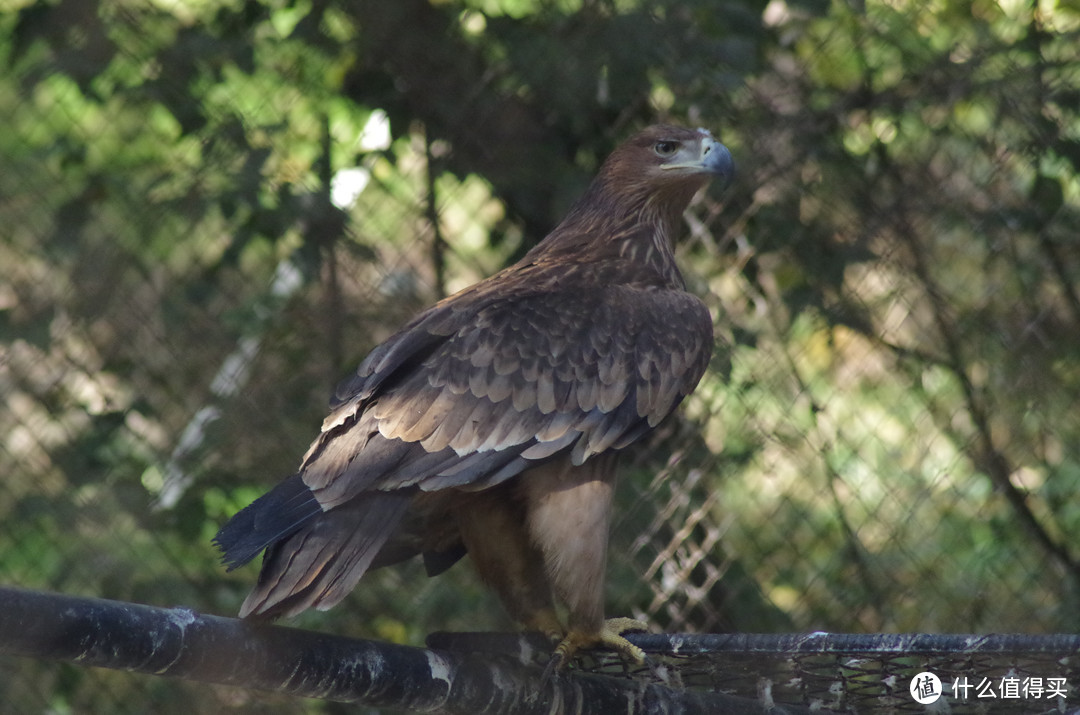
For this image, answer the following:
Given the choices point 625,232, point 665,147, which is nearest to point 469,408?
point 625,232

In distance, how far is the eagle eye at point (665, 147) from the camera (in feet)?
11.3

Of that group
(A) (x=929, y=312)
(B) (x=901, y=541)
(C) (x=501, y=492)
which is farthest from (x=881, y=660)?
(A) (x=929, y=312)

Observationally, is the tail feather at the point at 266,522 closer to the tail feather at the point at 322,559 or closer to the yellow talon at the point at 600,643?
the tail feather at the point at 322,559

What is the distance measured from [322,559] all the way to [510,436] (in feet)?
1.81

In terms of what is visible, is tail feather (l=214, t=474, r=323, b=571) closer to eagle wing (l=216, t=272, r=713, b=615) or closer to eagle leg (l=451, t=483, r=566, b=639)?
eagle wing (l=216, t=272, r=713, b=615)

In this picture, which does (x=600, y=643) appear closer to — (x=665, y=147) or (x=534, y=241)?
(x=665, y=147)

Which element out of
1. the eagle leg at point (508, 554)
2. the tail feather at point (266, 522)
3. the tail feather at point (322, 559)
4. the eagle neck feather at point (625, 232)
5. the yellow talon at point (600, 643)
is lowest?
the yellow talon at point (600, 643)

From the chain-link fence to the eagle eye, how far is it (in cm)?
39

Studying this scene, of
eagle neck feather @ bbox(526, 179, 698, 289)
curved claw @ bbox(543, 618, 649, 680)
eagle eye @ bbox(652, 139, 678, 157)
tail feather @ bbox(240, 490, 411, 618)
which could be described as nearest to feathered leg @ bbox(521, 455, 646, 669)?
curved claw @ bbox(543, 618, 649, 680)

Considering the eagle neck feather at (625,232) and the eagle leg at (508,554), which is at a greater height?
the eagle neck feather at (625,232)

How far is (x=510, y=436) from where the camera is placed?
2.69 m

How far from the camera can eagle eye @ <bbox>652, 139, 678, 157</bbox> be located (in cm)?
344

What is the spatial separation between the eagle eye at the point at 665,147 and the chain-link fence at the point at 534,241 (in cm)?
39

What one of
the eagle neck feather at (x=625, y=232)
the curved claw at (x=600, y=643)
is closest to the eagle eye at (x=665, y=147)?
the eagle neck feather at (x=625, y=232)
